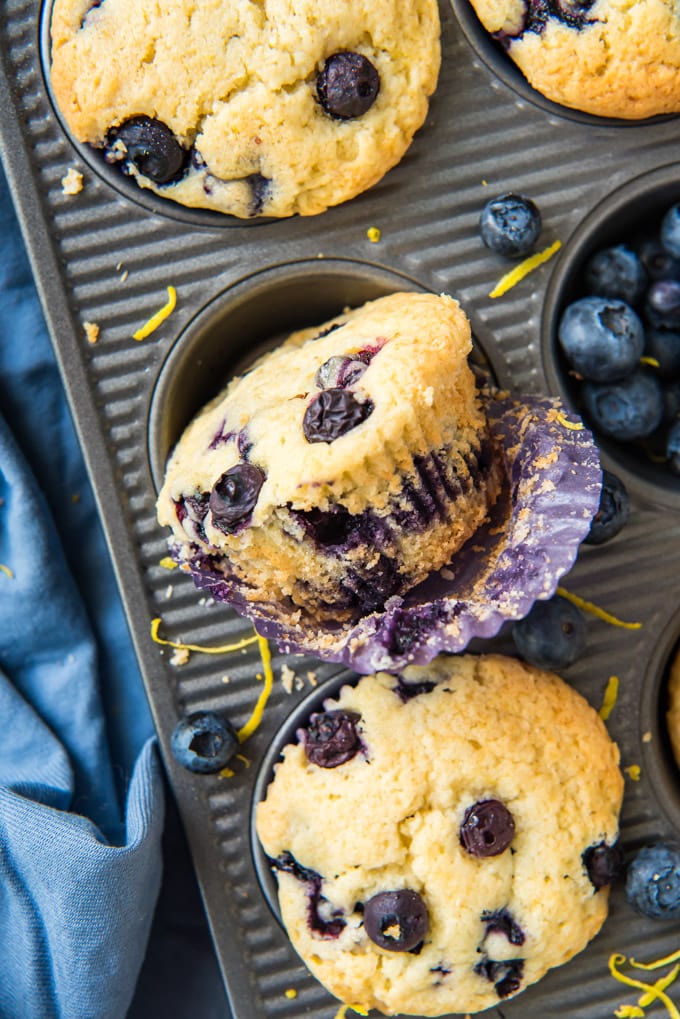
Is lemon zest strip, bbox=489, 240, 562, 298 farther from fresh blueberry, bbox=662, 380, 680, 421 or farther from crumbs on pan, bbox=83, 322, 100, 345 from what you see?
crumbs on pan, bbox=83, 322, 100, 345

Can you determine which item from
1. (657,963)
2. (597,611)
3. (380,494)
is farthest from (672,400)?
(657,963)

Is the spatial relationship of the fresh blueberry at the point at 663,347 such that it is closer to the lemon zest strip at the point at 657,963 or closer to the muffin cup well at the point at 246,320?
the muffin cup well at the point at 246,320

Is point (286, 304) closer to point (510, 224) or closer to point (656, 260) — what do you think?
point (510, 224)

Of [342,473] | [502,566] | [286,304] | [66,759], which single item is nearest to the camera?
[342,473]

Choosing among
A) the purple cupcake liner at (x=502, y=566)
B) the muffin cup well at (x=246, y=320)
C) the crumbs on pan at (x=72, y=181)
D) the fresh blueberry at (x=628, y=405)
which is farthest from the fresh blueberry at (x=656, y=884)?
the crumbs on pan at (x=72, y=181)

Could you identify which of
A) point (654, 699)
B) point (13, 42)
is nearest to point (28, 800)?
point (654, 699)
